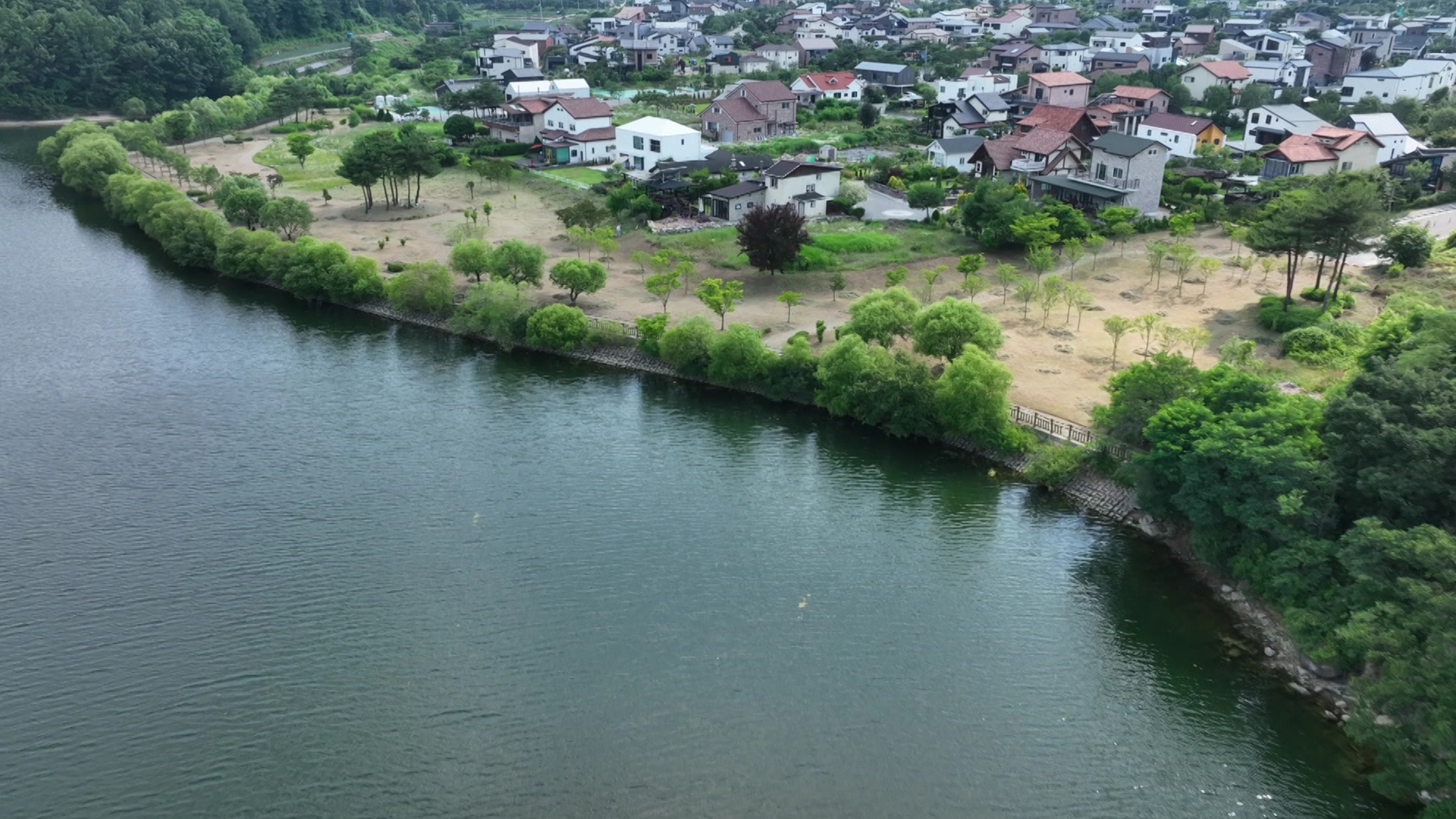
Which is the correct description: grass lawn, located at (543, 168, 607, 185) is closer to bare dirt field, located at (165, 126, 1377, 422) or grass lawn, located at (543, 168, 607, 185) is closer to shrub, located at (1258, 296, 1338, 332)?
bare dirt field, located at (165, 126, 1377, 422)

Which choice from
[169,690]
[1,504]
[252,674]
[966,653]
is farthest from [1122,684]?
[1,504]

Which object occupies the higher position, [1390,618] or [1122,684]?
[1390,618]

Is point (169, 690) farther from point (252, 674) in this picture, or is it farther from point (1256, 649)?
point (1256, 649)

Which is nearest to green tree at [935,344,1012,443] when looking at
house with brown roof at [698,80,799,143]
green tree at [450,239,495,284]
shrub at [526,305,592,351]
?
shrub at [526,305,592,351]

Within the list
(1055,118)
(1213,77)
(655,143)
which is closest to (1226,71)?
(1213,77)

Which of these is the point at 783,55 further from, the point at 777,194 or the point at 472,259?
the point at 472,259

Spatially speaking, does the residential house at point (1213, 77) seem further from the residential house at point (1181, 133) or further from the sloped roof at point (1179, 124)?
the sloped roof at point (1179, 124)

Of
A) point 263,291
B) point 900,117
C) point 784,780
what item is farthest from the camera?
point 900,117

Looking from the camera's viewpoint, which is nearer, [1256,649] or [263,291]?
[1256,649]
